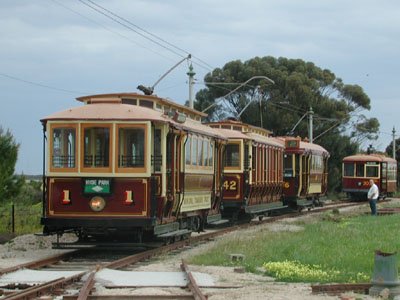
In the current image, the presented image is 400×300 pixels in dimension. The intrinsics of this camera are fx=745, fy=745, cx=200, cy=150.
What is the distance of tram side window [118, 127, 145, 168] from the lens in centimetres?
1446

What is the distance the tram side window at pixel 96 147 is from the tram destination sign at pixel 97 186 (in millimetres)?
319

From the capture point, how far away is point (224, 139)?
2130 centimetres

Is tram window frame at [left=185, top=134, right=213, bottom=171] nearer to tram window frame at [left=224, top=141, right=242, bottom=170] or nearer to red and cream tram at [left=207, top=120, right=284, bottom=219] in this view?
red and cream tram at [left=207, top=120, right=284, bottom=219]

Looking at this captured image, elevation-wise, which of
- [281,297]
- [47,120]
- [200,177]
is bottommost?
[281,297]

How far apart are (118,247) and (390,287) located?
6.65 m

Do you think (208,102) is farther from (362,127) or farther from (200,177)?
(200,177)

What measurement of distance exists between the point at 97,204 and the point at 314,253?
4226 millimetres

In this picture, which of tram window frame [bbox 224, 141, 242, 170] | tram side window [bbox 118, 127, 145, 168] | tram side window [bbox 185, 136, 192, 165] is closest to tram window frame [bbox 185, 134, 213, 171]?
tram side window [bbox 185, 136, 192, 165]

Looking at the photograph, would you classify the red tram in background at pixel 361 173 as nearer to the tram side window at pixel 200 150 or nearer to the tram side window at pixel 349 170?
the tram side window at pixel 349 170

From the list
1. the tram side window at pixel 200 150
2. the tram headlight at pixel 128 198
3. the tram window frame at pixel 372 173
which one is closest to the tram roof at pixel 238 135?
the tram side window at pixel 200 150

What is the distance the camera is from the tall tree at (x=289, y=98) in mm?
56466

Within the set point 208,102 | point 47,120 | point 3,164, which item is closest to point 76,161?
point 47,120

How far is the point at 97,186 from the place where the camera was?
46.8 ft

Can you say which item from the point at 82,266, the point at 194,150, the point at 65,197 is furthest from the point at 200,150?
the point at 82,266
